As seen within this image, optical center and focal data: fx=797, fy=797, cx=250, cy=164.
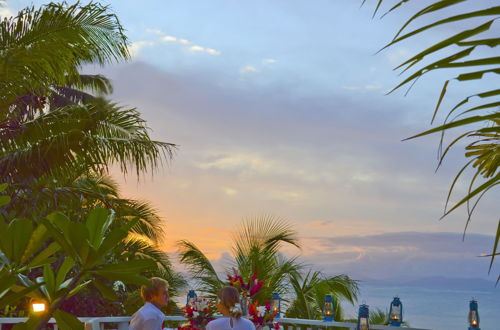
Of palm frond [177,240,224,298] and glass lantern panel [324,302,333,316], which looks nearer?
glass lantern panel [324,302,333,316]

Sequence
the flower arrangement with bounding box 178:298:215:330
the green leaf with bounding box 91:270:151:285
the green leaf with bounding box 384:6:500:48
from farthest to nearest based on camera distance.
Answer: the flower arrangement with bounding box 178:298:215:330, the green leaf with bounding box 91:270:151:285, the green leaf with bounding box 384:6:500:48

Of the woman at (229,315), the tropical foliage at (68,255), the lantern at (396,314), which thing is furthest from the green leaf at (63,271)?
the lantern at (396,314)

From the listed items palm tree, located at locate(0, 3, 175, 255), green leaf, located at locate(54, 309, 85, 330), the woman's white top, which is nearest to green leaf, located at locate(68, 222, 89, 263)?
green leaf, located at locate(54, 309, 85, 330)

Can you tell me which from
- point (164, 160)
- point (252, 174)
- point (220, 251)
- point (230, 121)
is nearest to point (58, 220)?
point (164, 160)

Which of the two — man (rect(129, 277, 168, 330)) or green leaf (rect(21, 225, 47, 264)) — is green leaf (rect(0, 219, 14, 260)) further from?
man (rect(129, 277, 168, 330))

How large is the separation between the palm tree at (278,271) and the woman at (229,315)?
26.0 feet

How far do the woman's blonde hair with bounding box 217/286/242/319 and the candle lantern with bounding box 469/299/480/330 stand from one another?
1.91 meters

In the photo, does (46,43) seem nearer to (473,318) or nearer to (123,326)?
(123,326)

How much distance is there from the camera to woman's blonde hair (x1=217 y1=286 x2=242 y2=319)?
5980 mm

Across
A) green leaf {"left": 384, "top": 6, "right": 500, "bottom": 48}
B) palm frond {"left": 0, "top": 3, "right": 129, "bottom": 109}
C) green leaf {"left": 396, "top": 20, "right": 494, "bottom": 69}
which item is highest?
palm frond {"left": 0, "top": 3, "right": 129, "bottom": 109}

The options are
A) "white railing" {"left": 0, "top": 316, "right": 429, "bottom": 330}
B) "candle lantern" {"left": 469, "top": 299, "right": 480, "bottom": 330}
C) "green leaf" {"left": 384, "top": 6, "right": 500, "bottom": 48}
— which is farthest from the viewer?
"white railing" {"left": 0, "top": 316, "right": 429, "bottom": 330}

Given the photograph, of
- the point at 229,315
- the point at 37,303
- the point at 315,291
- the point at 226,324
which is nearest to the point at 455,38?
the point at 37,303

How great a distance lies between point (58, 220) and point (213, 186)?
1983cm

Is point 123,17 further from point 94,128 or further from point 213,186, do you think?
point 213,186
